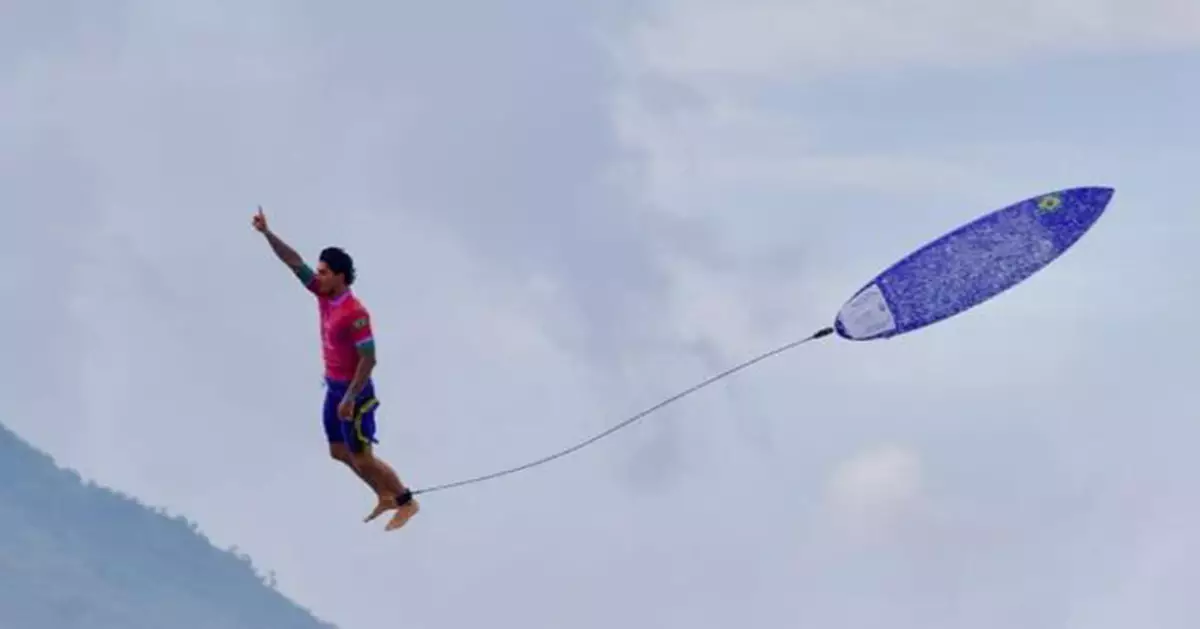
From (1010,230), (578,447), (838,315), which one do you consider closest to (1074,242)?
(1010,230)

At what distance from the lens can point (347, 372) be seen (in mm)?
27688

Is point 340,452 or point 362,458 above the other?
point 340,452

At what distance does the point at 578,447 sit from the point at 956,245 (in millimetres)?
6237

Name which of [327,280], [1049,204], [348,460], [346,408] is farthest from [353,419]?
[1049,204]

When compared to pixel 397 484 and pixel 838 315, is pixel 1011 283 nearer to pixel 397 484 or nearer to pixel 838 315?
pixel 838 315

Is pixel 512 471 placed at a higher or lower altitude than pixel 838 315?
lower

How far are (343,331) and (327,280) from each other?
27.1 inches

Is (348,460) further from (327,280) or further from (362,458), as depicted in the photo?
(327,280)

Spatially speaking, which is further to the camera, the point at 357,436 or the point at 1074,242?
the point at 1074,242

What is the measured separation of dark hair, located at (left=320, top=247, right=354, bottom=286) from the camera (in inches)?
1067

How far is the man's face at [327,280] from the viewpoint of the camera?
89.0 ft

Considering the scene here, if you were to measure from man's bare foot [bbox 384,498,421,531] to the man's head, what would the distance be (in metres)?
3.19

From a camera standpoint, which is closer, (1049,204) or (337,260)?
(337,260)

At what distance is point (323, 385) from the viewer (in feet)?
92.1
